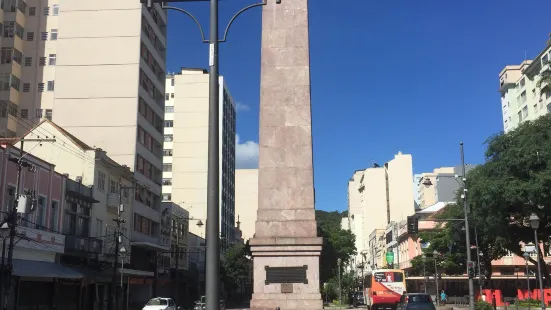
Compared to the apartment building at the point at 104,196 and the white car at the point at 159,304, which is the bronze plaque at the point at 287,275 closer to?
the white car at the point at 159,304

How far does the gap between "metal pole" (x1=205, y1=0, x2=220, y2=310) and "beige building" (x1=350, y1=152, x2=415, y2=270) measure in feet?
324

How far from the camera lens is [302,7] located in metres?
21.6

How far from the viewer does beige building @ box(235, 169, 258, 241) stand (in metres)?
116

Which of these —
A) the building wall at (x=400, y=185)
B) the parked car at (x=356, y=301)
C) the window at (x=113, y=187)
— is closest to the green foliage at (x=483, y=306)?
the parked car at (x=356, y=301)

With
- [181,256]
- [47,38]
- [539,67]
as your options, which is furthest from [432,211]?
[47,38]

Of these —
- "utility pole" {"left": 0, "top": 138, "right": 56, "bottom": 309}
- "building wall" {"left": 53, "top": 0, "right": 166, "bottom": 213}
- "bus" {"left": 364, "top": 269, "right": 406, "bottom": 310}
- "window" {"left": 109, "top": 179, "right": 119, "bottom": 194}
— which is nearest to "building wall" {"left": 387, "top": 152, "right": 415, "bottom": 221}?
"building wall" {"left": 53, "top": 0, "right": 166, "bottom": 213}

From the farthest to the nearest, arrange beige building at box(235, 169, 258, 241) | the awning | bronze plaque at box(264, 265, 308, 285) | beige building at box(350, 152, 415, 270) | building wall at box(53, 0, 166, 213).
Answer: beige building at box(235, 169, 258, 241) → beige building at box(350, 152, 415, 270) → building wall at box(53, 0, 166, 213) → the awning → bronze plaque at box(264, 265, 308, 285)

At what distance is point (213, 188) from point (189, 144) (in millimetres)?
76605

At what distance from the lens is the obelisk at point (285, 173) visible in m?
18.6

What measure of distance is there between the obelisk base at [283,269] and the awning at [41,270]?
1657cm

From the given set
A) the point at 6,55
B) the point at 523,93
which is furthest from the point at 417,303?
the point at 523,93

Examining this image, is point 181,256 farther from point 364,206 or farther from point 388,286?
point 364,206

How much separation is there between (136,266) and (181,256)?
17884 mm

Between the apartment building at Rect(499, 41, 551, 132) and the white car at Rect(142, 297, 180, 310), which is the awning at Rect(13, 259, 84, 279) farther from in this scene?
the apartment building at Rect(499, 41, 551, 132)
